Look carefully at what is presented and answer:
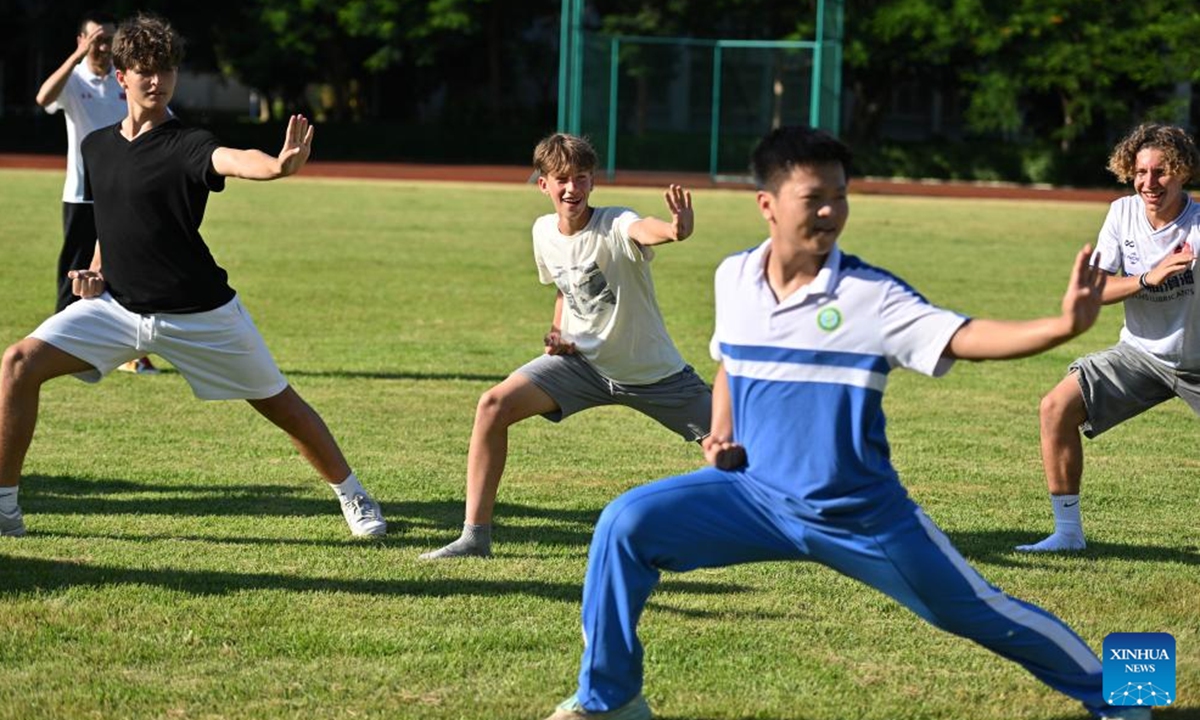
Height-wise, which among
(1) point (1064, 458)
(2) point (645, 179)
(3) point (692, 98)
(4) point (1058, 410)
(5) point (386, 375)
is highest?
(3) point (692, 98)

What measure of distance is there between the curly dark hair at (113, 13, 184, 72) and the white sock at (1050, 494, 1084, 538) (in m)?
4.16

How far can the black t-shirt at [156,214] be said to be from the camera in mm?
6578

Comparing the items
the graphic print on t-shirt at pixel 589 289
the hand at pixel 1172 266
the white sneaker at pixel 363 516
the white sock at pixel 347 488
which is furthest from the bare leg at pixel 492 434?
the hand at pixel 1172 266

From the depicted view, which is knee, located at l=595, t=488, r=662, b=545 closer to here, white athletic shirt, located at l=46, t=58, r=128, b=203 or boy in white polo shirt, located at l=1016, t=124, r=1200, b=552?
boy in white polo shirt, located at l=1016, t=124, r=1200, b=552

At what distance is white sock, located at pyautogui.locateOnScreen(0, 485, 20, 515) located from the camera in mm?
6906

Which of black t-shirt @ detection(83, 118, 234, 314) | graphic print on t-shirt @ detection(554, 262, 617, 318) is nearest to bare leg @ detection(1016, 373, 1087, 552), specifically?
graphic print on t-shirt @ detection(554, 262, 617, 318)

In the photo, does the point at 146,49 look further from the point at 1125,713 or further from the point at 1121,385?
the point at 1125,713

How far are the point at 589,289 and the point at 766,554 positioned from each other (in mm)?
2311

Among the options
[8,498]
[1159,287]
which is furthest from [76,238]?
[1159,287]

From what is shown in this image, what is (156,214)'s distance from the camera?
663 centimetres

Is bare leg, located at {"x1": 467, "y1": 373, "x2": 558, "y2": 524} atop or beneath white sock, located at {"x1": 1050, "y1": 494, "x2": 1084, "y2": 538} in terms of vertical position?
atop

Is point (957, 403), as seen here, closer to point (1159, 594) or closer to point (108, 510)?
point (1159, 594)

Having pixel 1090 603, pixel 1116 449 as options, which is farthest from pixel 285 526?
pixel 1116 449

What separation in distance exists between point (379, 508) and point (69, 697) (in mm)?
2544
